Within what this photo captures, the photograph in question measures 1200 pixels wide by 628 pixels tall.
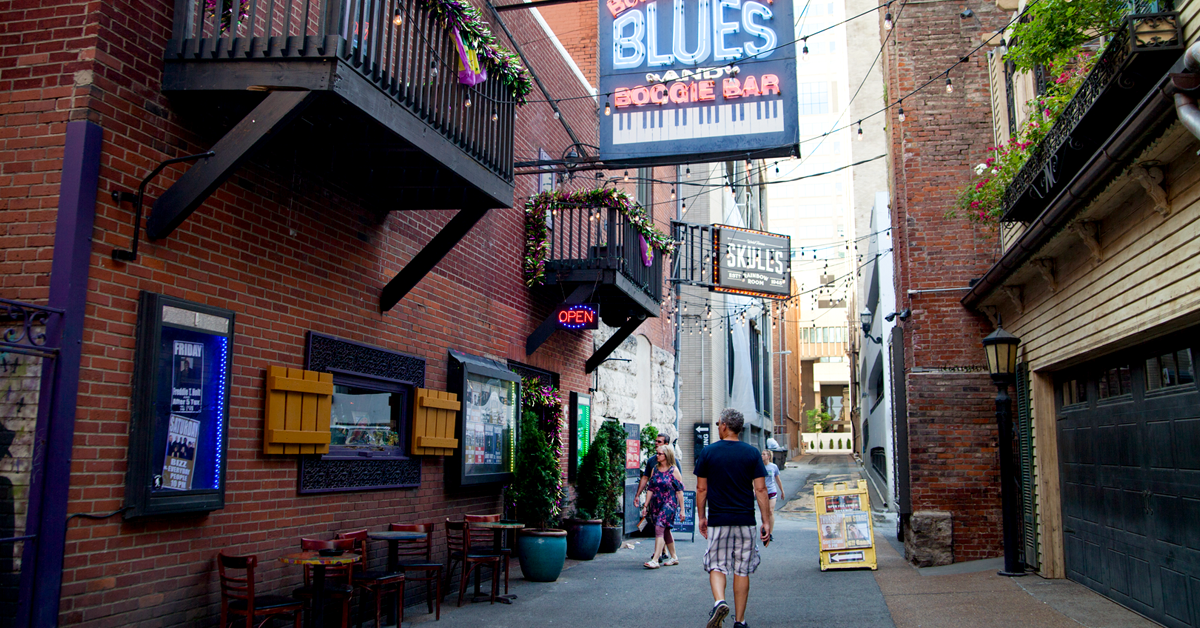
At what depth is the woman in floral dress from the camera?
1164 centimetres

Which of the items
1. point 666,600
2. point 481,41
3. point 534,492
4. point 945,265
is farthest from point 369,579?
point 945,265

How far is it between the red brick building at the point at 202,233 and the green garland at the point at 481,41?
178 millimetres

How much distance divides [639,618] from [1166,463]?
15.0 ft

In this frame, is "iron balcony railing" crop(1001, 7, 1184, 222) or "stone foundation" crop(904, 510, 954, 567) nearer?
"iron balcony railing" crop(1001, 7, 1184, 222)

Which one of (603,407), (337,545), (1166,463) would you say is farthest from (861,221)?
(337,545)

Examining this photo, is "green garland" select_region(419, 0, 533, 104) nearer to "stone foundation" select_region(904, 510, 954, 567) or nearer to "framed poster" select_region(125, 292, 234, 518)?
"framed poster" select_region(125, 292, 234, 518)

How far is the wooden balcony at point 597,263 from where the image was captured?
1209 cm

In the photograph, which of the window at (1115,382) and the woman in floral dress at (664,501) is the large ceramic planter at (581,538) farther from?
the window at (1115,382)

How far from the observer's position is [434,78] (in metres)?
7.30

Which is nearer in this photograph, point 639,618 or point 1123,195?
point 1123,195

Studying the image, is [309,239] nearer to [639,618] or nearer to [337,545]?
[337,545]

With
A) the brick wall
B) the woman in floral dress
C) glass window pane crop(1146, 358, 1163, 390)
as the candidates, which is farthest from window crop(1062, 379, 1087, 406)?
the woman in floral dress

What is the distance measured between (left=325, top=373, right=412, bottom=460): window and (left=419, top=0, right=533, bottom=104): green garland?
323 cm

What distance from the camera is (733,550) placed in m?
6.91
